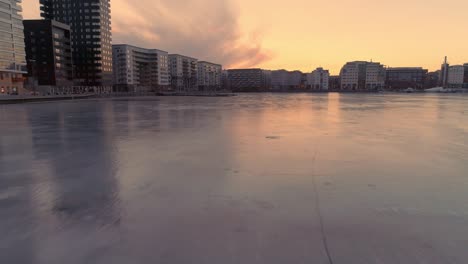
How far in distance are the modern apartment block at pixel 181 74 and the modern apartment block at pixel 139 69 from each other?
26.4ft

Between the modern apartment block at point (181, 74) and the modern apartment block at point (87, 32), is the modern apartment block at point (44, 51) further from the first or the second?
the modern apartment block at point (181, 74)

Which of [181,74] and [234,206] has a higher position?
[181,74]

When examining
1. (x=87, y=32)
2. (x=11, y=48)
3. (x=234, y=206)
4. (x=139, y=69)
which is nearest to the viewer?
(x=234, y=206)

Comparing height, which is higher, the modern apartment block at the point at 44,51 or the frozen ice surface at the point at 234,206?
the modern apartment block at the point at 44,51

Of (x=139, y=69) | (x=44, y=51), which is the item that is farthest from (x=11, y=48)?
(x=139, y=69)

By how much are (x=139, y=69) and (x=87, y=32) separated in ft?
144

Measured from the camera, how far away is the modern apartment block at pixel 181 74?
17525 centimetres

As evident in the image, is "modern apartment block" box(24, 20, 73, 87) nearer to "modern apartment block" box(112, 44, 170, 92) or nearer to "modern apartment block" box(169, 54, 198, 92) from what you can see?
"modern apartment block" box(112, 44, 170, 92)

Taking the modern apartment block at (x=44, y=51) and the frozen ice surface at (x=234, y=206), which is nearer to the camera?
the frozen ice surface at (x=234, y=206)

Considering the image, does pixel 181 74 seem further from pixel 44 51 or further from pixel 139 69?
pixel 44 51

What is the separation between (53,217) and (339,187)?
505cm

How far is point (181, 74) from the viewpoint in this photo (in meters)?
180

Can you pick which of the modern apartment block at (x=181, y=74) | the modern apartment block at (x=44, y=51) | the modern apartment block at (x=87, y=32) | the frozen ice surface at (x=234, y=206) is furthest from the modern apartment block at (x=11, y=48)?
the modern apartment block at (x=181, y=74)

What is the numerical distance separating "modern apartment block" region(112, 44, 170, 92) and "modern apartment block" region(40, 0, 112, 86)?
18215mm
